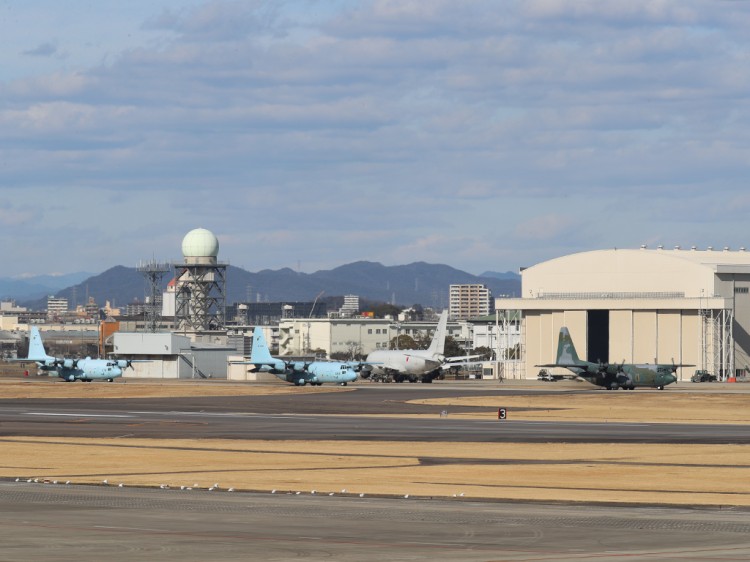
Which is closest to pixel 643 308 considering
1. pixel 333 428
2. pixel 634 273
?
pixel 634 273

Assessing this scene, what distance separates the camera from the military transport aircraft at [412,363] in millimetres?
153875

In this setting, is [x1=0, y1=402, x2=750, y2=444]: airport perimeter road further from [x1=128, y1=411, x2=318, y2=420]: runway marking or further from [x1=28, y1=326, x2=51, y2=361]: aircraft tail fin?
[x1=28, y1=326, x2=51, y2=361]: aircraft tail fin

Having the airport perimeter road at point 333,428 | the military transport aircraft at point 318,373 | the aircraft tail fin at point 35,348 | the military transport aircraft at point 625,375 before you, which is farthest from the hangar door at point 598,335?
the airport perimeter road at point 333,428

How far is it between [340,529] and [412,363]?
125m

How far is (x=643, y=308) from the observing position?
544 feet

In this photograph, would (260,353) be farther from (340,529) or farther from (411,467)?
(340,529)

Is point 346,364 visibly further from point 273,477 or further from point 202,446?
point 273,477

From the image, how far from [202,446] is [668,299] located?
115 meters

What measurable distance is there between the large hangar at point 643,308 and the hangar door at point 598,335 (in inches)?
5.3

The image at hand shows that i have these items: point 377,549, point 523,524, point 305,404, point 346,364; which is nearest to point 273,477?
point 523,524

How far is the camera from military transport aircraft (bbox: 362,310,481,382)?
154 meters

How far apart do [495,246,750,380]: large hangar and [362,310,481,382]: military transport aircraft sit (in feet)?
69.6

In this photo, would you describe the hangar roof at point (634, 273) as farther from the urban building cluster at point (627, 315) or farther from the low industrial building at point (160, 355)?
the low industrial building at point (160, 355)

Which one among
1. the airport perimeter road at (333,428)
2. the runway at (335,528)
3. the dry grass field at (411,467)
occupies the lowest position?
the airport perimeter road at (333,428)
